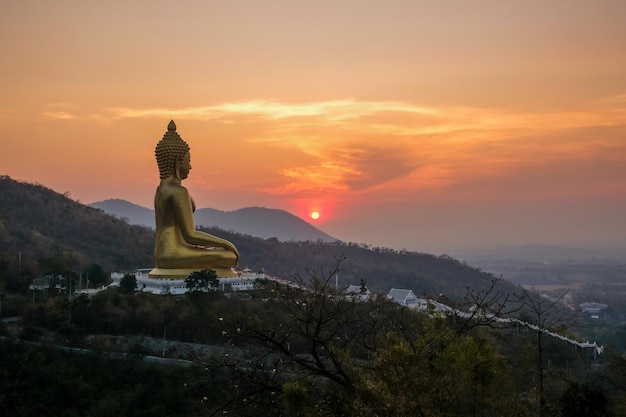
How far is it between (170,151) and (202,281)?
4201mm

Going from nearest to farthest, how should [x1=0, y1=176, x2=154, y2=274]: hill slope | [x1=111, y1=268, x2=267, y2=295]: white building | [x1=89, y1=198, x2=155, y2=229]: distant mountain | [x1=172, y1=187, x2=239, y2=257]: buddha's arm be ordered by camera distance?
[x1=172, y1=187, x2=239, y2=257]: buddha's arm < [x1=111, y1=268, x2=267, y2=295]: white building < [x1=0, y1=176, x2=154, y2=274]: hill slope < [x1=89, y1=198, x2=155, y2=229]: distant mountain

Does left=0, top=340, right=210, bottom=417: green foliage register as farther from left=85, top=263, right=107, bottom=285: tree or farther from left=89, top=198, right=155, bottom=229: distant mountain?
left=89, top=198, right=155, bottom=229: distant mountain

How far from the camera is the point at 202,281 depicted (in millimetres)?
23078

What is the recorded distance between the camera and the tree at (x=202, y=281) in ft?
75.0

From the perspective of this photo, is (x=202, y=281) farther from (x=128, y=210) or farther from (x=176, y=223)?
(x=128, y=210)

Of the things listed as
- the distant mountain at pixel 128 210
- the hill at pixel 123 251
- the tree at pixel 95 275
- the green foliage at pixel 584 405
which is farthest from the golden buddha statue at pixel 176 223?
the distant mountain at pixel 128 210

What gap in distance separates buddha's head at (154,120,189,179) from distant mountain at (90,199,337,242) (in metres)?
135

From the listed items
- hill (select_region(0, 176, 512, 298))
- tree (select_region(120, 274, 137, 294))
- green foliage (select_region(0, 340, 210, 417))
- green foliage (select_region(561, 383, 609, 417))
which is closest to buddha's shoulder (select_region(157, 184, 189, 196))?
tree (select_region(120, 274, 137, 294))

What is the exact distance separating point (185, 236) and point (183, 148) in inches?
110

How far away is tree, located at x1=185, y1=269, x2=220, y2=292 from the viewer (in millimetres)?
22875

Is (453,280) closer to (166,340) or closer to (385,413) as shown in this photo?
(166,340)

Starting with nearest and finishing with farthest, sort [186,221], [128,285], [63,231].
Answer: [128,285] < [186,221] < [63,231]

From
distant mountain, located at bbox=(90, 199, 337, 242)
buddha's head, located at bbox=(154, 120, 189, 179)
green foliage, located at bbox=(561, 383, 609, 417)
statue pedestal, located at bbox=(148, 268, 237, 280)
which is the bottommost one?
green foliage, located at bbox=(561, 383, 609, 417)

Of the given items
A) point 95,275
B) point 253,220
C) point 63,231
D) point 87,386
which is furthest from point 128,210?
point 87,386
